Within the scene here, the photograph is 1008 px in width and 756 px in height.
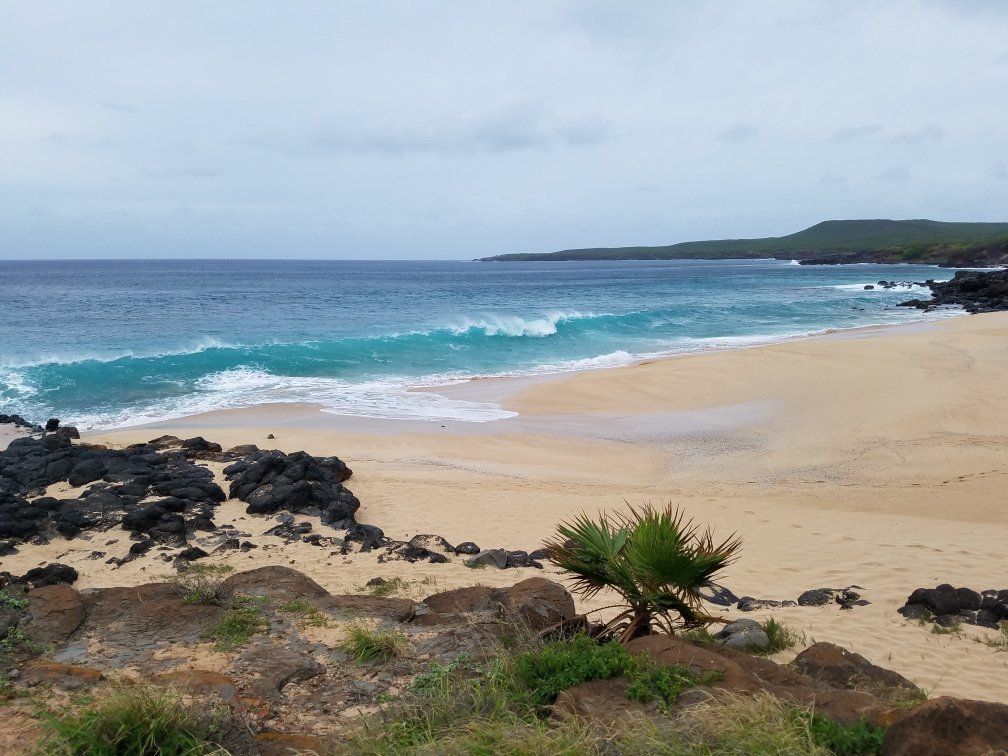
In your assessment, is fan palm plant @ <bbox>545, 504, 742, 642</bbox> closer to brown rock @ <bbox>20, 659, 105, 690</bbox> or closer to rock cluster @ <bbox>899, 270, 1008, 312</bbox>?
brown rock @ <bbox>20, 659, 105, 690</bbox>

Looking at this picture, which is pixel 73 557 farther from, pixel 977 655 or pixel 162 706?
pixel 977 655

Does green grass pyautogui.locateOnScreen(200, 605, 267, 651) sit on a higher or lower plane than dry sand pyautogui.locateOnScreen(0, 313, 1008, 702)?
higher

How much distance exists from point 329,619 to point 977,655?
575 cm

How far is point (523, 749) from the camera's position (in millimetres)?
3596

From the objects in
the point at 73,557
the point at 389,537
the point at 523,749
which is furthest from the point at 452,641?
the point at 73,557

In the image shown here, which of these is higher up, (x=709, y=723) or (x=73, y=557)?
(x=709, y=723)

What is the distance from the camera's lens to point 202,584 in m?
6.73

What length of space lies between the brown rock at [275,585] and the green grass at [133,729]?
248 cm

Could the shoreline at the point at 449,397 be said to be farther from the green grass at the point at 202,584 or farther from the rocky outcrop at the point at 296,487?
the green grass at the point at 202,584

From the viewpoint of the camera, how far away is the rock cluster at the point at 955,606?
6.79 m

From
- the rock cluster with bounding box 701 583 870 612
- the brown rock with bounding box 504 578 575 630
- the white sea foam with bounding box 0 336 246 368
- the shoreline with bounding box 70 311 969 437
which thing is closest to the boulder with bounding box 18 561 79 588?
the brown rock with bounding box 504 578 575 630

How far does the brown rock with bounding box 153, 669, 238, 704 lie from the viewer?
15.4 ft

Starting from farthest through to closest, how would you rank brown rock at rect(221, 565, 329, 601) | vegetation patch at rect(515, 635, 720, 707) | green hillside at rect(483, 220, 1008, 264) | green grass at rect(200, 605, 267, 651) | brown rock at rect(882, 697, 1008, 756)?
green hillside at rect(483, 220, 1008, 264) → brown rock at rect(221, 565, 329, 601) → green grass at rect(200, 605, 267, 651) → vegetation patch at rect(515, 635, 720, 707) → brown rock at rect(882, 697, 1008, 756)

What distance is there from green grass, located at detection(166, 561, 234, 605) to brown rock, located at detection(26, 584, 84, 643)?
0.84 meters
